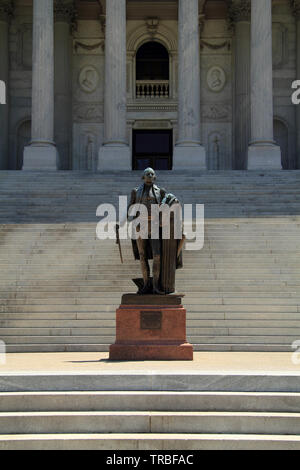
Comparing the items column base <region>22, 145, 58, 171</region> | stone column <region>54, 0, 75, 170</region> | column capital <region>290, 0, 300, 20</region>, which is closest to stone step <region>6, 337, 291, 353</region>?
column base <region>22, 145, 58, 171</region>

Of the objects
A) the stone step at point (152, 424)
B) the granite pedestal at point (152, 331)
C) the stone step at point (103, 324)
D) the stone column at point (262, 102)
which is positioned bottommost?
the stone step at point (152, 424)

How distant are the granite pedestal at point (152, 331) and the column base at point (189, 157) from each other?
1810cm

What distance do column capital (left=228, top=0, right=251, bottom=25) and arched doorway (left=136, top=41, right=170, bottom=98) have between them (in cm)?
426

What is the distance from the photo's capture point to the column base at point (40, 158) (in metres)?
28.6

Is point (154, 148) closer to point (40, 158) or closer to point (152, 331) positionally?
point (40, 158)

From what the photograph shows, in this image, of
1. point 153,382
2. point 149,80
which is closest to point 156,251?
point 153,382

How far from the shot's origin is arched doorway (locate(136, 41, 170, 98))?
36656 millimetres

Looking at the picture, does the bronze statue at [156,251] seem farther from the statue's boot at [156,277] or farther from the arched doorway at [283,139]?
the arched doorway at [283,139]

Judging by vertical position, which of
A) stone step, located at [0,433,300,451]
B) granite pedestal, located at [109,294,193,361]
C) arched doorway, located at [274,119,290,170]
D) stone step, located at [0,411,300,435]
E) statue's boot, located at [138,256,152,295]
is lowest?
stone step, located at [0,433,300,451]

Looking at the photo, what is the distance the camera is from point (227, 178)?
84.0 feet

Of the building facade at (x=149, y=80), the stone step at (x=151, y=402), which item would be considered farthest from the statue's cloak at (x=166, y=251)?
the building facade at (x=149, y=80)

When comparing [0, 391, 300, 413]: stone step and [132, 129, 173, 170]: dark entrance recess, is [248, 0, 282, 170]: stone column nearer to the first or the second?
[132, 129, 173, 170]: dark entrance recess
